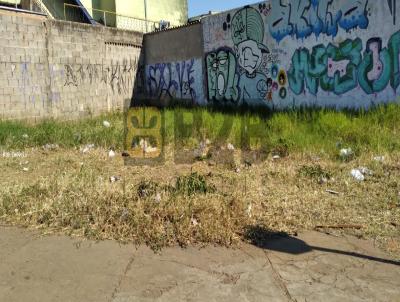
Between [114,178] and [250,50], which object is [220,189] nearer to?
[114,178]

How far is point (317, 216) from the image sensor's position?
13.3 ft

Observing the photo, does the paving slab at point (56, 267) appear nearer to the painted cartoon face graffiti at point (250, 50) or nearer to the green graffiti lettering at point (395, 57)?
the green graffiti lettering at point (395, 57)

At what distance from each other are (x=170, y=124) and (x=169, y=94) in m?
5.52

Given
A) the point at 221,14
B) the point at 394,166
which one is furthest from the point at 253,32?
the point at 394,166

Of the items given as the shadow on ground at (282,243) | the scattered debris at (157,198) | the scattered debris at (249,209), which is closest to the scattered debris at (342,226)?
the shadow on ground at (282,243)

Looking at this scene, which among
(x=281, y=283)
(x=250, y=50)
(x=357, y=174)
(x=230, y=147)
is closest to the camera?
(x=281, y=283)

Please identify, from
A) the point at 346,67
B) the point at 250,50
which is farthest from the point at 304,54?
the point at 250,50

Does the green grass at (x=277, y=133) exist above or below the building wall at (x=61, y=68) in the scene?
below

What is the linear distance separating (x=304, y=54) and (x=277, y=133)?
11.0 feet

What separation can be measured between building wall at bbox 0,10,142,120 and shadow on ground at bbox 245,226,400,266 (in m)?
8.22

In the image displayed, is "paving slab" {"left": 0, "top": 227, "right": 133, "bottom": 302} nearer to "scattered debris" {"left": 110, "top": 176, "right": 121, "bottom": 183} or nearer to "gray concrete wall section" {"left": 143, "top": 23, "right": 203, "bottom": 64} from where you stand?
"scattered debris" {"left": 110, "top": 176, "right": 121, "bottom": 183}

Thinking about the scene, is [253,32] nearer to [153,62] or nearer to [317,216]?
[153,62]

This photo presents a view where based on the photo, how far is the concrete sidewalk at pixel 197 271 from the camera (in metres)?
2.71

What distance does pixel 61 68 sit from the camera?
1120cm
